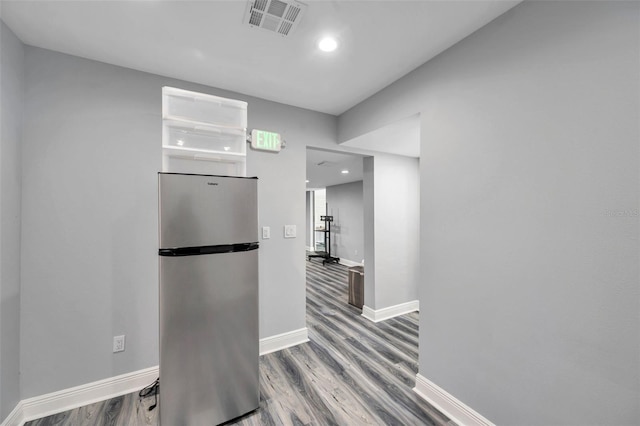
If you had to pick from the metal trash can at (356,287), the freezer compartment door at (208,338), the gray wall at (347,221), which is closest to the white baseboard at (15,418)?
the freezer compartment door at (208,338)

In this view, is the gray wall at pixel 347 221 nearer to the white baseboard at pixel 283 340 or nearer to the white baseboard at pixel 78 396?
the white baseboard at pixel 283 340

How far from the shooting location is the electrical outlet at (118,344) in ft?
6.30

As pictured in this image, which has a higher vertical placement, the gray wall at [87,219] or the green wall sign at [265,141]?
the green wall sign at [265,141]

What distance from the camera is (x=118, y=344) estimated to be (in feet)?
6.34

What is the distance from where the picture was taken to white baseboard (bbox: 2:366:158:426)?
65.3 inches

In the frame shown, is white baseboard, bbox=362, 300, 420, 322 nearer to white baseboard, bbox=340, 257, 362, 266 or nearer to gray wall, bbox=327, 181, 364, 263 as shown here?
gray wall, bbox=327, 181, 364, 263

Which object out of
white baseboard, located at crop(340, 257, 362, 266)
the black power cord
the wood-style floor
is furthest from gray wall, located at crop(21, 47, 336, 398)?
white baseboard, located at crop(340, 257, 362, 266)

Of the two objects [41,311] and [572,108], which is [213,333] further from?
[572,108]

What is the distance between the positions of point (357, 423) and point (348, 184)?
611 cm

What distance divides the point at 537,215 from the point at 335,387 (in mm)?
1907

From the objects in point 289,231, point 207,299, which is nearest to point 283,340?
point 289,231

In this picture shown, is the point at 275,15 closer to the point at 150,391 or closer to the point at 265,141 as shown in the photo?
the point at 265,141

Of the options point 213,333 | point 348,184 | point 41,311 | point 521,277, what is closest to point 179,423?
point 213,333

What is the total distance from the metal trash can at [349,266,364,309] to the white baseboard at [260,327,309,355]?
121cm
